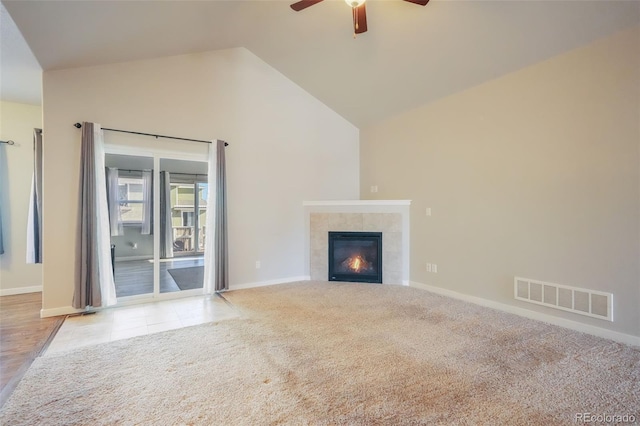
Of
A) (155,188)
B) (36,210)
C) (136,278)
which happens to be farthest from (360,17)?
(36,210)

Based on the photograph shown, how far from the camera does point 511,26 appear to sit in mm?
2910

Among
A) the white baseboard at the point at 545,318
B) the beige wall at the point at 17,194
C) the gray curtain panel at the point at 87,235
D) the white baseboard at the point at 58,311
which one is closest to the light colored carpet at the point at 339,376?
the white baseboard at the point at 545,318

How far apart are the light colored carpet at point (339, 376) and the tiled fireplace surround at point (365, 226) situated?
1.66 m

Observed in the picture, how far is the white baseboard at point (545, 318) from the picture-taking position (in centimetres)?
269

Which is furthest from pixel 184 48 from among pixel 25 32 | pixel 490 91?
pixel 490 91

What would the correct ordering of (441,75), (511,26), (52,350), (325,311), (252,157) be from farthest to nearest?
(252,157)
(441,75)
(325,311)
(511,26)
(52,350)

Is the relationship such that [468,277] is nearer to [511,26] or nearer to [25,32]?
[511,26]

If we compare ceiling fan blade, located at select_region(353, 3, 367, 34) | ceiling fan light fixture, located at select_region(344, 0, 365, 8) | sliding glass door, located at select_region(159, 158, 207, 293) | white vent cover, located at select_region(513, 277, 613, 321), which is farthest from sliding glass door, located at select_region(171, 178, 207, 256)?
white vent cover, located at select_region(513, 277, 613, 321)

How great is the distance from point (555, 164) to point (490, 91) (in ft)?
4.03

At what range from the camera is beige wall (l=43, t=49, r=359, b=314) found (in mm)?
3467

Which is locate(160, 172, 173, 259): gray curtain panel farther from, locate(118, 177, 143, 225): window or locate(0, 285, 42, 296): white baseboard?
locate(0, 285, 42, 296): white baseboard

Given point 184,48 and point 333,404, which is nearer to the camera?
point 333,404

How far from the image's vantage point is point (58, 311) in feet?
11.4

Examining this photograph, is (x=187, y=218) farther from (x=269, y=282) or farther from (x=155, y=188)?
(x=269, y=282)
